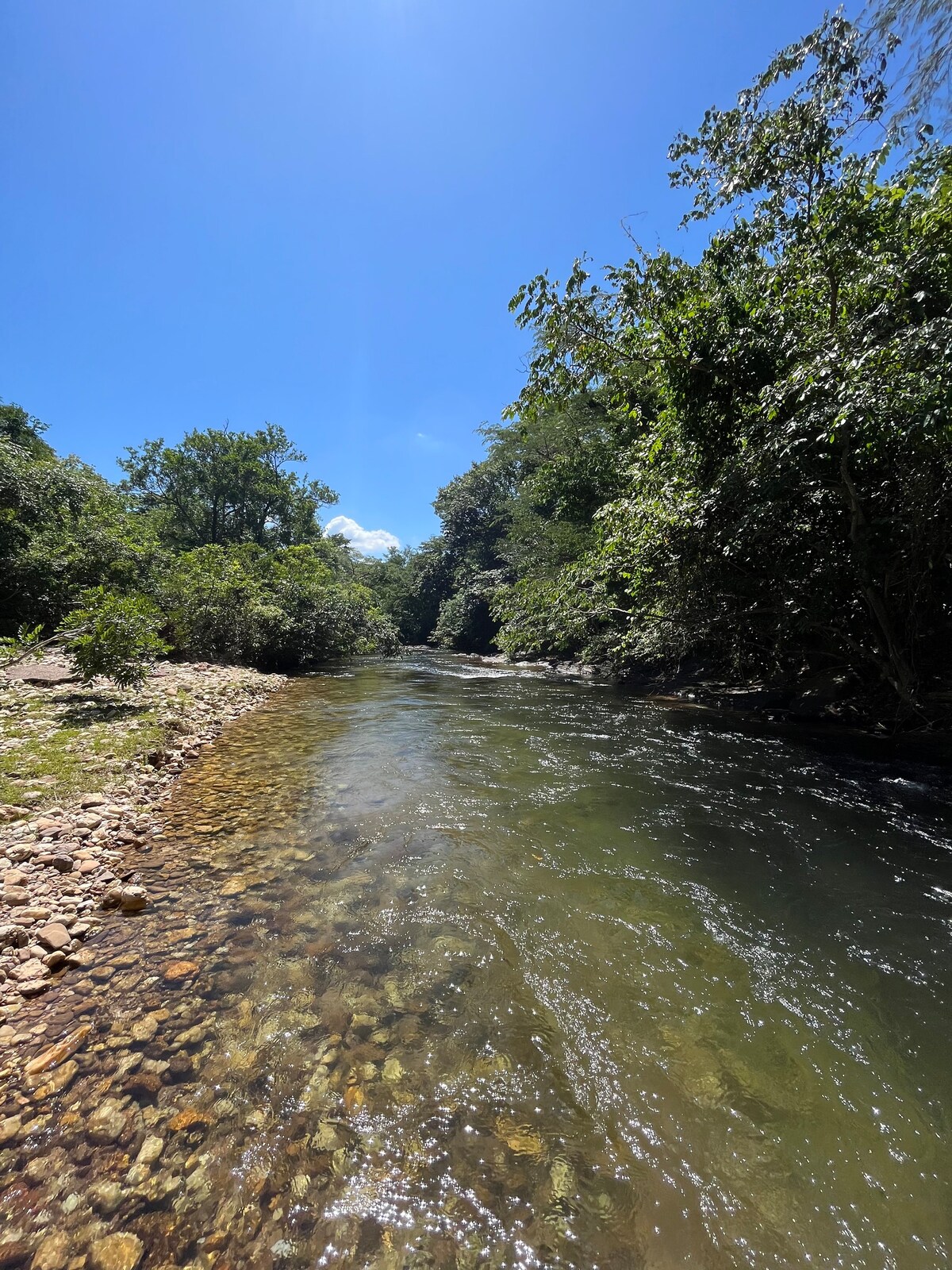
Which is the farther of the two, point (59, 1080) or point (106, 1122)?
point (59, 1080)

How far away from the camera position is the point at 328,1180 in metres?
2.20

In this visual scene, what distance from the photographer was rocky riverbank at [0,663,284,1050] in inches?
138

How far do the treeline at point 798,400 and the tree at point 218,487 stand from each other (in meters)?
35.1

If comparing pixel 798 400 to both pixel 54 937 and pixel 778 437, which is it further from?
pixel 54 937

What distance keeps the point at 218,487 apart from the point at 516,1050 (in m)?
43.6

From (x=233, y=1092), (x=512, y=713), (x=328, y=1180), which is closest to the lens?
(x=328, y=1180)

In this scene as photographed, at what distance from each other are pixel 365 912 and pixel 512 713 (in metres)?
8.55

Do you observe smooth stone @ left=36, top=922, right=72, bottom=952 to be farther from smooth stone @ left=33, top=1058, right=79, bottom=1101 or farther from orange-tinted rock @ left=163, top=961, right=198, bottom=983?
smooth stone @ left=33, top=1058, right=79, bottom=1101

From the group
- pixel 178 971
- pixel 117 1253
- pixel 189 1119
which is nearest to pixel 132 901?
pixel 178 971

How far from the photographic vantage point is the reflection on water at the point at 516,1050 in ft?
6.68

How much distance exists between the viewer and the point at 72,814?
5.27 m

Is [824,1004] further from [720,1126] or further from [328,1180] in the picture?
[328,1180]

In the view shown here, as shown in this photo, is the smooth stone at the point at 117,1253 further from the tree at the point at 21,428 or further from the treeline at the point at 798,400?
the tree at the point at 21,428

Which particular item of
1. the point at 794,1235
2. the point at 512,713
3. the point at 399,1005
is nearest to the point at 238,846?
the point at 399,1005
